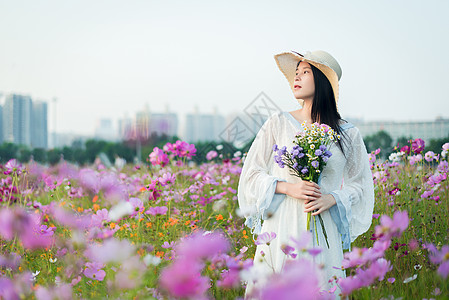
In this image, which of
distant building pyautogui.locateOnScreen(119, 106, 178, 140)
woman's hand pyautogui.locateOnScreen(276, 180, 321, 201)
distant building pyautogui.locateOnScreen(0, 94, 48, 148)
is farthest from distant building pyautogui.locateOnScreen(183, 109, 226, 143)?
woman's hand pyautogui.locateOnScreen(276, 180, 321, 201)

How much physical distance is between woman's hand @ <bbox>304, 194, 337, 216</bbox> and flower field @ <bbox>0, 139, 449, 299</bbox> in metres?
0.20

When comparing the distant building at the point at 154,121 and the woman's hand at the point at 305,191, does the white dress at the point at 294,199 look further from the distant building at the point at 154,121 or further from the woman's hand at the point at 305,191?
the distant building at the point at 154,121

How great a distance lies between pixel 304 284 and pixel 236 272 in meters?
0.41

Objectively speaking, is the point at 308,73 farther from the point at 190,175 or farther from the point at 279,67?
the point at 190,175

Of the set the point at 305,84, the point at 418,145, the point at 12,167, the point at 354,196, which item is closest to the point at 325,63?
the point at 305,84

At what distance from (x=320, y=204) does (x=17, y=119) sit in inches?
2157

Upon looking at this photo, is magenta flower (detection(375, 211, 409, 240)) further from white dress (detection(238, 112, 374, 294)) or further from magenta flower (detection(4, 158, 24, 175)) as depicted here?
magenta flower (detection(4, 158, 24, 175))

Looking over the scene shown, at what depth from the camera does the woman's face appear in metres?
1.88

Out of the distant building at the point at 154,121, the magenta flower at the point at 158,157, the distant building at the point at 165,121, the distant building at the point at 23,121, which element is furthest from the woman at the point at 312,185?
the distant building at the point at 165,121

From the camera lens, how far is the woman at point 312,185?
166 cm

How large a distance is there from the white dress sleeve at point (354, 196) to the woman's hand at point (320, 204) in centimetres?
4

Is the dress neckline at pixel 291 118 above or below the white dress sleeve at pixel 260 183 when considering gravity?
above

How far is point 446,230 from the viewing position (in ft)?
8.59

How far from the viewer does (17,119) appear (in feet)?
160
